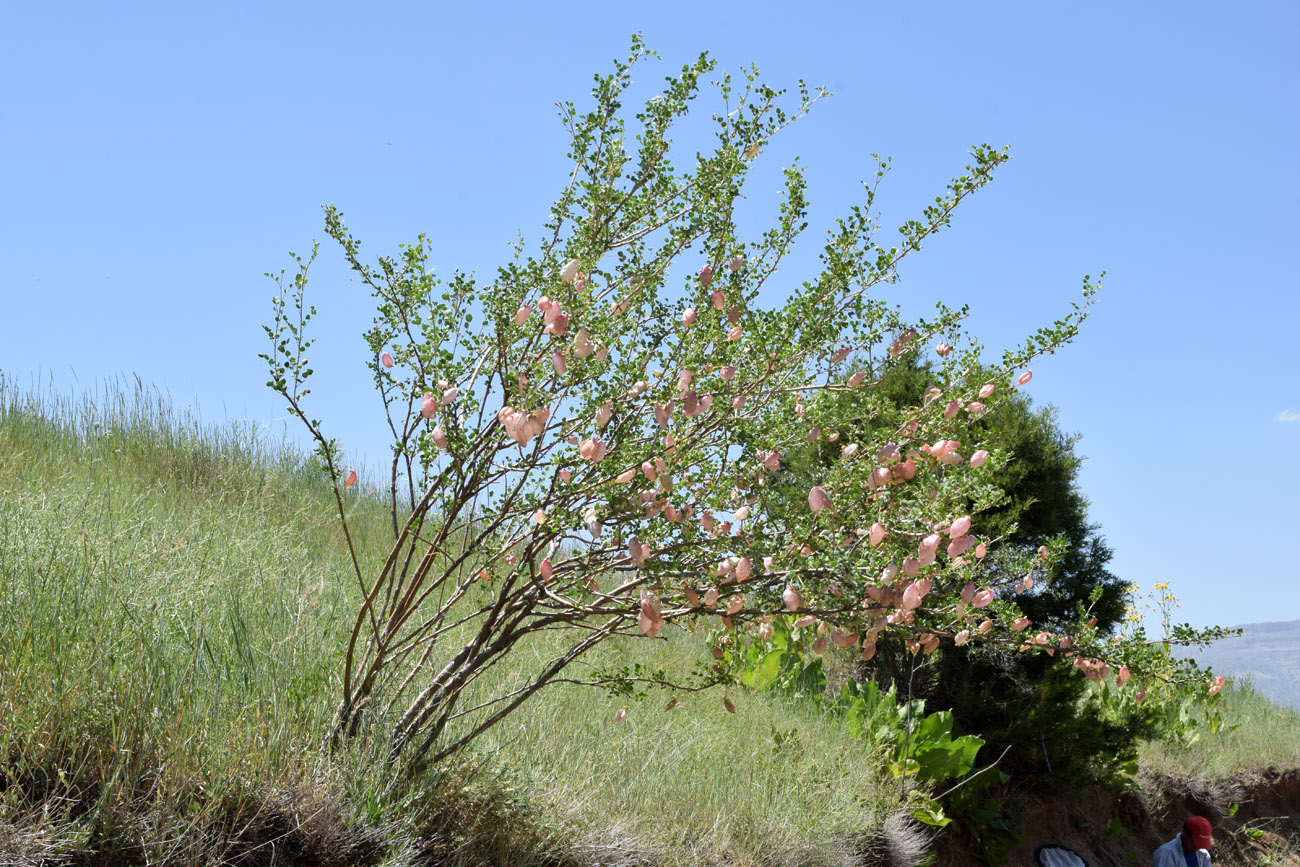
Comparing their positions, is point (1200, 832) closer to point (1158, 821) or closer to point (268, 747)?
point (1158, 821)

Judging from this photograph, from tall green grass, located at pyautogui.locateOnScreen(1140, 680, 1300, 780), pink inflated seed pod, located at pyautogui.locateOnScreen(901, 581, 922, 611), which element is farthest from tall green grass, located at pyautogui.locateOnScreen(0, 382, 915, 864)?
tall green grass, located at pyautogui.locateOnScreen(1140, 680, 1300, 780)

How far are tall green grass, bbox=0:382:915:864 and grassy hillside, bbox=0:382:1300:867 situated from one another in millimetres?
10

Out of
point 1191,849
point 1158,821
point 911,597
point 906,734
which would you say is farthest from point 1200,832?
point 911,597

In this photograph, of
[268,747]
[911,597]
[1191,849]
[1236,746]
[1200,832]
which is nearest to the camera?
[911,597]

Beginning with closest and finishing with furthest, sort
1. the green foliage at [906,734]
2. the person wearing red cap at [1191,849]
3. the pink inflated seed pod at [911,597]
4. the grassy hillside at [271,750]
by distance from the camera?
1. the pink inflated seed pod at [911,597]
2. the grassy hillside at [271,750]
3. the green foliage at [906,734]
4. the person wearing red cap at [1191,849]

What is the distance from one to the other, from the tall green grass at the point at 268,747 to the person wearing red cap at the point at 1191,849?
128 inches

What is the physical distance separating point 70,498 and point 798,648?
4.25 meters

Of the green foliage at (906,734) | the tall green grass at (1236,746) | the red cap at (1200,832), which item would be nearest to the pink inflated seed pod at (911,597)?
the green foliage at (906,734)

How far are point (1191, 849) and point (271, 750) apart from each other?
7.05m

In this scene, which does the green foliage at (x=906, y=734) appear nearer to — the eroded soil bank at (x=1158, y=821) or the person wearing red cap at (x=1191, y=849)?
the eroded soil bank at (x=1158, y=821)

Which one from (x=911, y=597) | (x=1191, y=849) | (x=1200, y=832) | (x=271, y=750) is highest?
(x=911, y=597)

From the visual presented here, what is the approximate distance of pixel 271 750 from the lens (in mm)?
2879

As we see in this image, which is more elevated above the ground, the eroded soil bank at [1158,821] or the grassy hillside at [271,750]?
the grassy hillside at [271,750]

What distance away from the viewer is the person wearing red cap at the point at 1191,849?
23.1 ft
